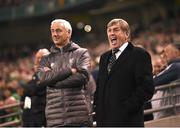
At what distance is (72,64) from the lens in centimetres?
640

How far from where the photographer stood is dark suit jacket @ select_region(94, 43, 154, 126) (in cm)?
565

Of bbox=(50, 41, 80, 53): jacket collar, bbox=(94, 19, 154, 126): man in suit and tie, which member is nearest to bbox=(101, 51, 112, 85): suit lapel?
bbox=(94, 19, 154, 126): man in suit and tie

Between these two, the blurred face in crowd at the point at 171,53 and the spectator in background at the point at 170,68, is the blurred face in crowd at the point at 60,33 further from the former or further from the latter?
the blurred face in crowd at the point at 171,53

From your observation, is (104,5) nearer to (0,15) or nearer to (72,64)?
(0,15)

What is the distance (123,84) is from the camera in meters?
5.75

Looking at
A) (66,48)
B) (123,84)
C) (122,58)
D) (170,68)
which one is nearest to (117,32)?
(122,58)

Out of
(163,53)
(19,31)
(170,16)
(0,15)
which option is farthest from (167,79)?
(19,31)

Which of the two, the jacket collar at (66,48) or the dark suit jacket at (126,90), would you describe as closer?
the dark suit jacket at (126,90)

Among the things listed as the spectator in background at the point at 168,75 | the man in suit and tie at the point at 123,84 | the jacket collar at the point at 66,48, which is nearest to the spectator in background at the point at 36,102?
the spectator in background at the point at 168,75

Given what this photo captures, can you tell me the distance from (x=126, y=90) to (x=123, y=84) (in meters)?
0.06

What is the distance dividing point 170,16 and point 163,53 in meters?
26.8

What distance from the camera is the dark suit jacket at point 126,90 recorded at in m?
5.65

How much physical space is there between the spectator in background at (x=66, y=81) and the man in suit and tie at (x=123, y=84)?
0.38 m

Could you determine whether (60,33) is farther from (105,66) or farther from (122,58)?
(122,58)
